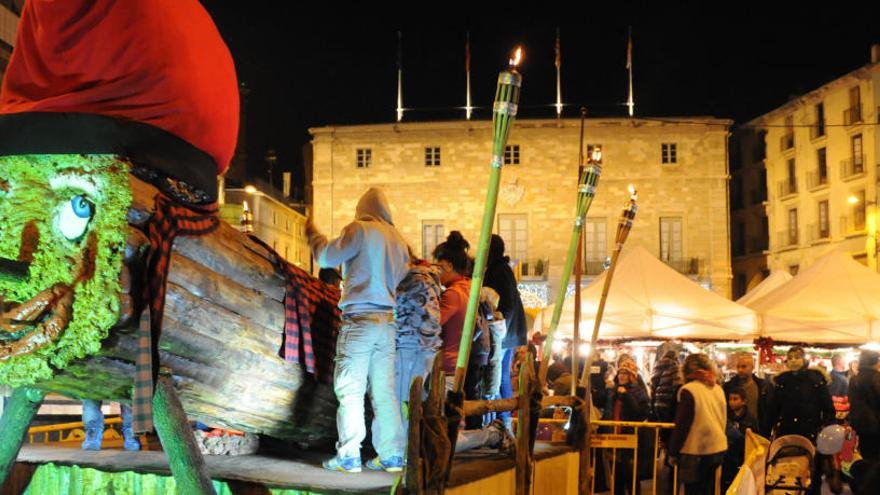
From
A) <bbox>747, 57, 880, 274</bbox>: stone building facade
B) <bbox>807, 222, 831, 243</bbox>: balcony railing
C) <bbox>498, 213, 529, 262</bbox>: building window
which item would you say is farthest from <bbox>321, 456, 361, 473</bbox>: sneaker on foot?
<bbox>807, 222, 831, 243</bbox>: balcony railing

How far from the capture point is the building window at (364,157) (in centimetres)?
3953

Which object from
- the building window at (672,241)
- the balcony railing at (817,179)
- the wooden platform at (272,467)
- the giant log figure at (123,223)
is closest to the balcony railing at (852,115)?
the balcony railing at (817,179)

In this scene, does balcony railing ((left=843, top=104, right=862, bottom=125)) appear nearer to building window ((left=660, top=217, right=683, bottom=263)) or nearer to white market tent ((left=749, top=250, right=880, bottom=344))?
building window ((left=660, top=217, right=683, bottom=263))

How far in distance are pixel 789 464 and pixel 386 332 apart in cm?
579

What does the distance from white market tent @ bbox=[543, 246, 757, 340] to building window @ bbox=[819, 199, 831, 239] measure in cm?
3113

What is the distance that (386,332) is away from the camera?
514 centimetres

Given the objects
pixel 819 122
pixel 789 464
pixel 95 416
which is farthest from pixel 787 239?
pixel 95 416

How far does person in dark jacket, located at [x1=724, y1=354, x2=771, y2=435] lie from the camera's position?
1060 centimetres

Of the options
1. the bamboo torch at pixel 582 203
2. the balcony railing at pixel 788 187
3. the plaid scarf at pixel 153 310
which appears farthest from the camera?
the balcony railing at pixel 788 187

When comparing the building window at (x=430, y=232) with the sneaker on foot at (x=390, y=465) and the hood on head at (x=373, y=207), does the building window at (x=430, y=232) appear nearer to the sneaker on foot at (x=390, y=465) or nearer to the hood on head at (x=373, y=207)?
the hood on head at (x=373, y=207)

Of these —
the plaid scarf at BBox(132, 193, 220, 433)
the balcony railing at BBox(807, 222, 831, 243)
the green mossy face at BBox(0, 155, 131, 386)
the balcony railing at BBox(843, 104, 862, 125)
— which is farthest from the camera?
the balcony railing at BBox(807, 222, 831, 243)

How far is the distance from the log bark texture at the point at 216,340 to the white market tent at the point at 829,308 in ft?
34.4

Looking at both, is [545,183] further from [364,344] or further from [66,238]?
[66,238]

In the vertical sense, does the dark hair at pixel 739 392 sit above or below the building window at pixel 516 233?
below
